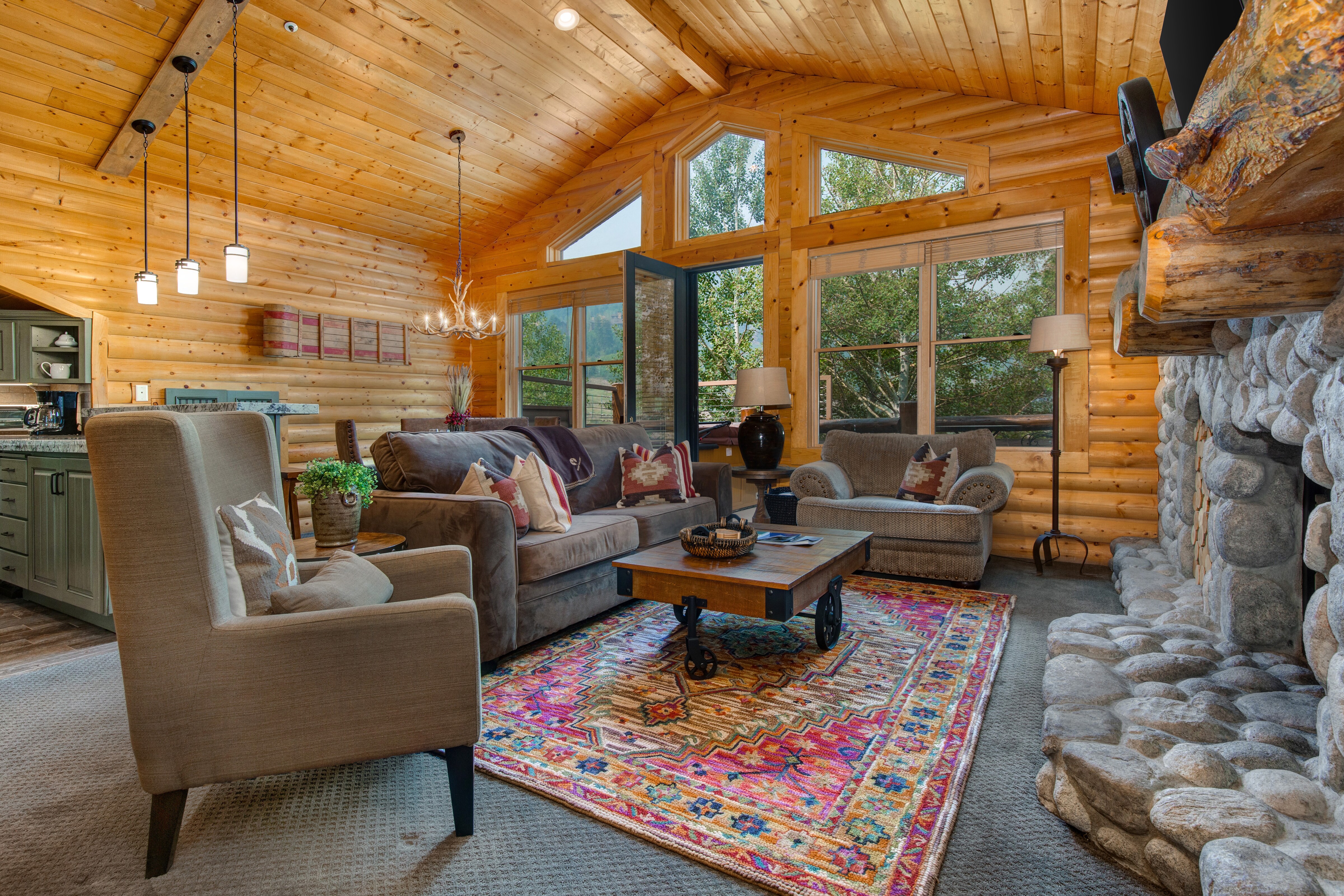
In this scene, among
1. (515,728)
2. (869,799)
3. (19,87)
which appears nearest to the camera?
(869,799)

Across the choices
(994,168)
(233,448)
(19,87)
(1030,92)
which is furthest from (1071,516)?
(19,87)

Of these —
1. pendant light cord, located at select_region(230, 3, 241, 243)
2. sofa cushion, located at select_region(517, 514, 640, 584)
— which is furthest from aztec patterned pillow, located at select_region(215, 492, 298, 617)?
pendant light cord, located at select_region(230, 3, 241, 243)

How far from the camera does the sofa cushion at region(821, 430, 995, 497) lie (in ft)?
14.2

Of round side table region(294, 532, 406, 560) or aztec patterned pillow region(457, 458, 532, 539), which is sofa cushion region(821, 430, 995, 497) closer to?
aztec patterned pillow region(457, 458, 532, 539)

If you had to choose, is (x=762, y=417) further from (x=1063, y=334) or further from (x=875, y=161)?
(x=875, y=161)

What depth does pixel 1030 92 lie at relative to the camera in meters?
4.41

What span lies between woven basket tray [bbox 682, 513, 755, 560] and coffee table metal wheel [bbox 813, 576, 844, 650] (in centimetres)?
35

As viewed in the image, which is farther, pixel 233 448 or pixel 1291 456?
pixel 1291 456

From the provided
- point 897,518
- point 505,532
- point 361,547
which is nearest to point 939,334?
point 897,518

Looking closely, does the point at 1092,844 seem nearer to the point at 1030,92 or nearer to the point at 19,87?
the point at 1030,92

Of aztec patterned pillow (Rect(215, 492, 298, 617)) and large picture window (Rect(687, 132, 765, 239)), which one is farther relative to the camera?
large picture window (Rect(687, 132, 765, 239))

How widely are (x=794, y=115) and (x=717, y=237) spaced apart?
1.12 m

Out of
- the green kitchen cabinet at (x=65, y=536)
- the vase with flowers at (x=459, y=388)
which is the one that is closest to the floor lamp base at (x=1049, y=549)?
the green kitchen cabinet at (x=65, y=536)

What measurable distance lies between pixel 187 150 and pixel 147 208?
805 millimetres
